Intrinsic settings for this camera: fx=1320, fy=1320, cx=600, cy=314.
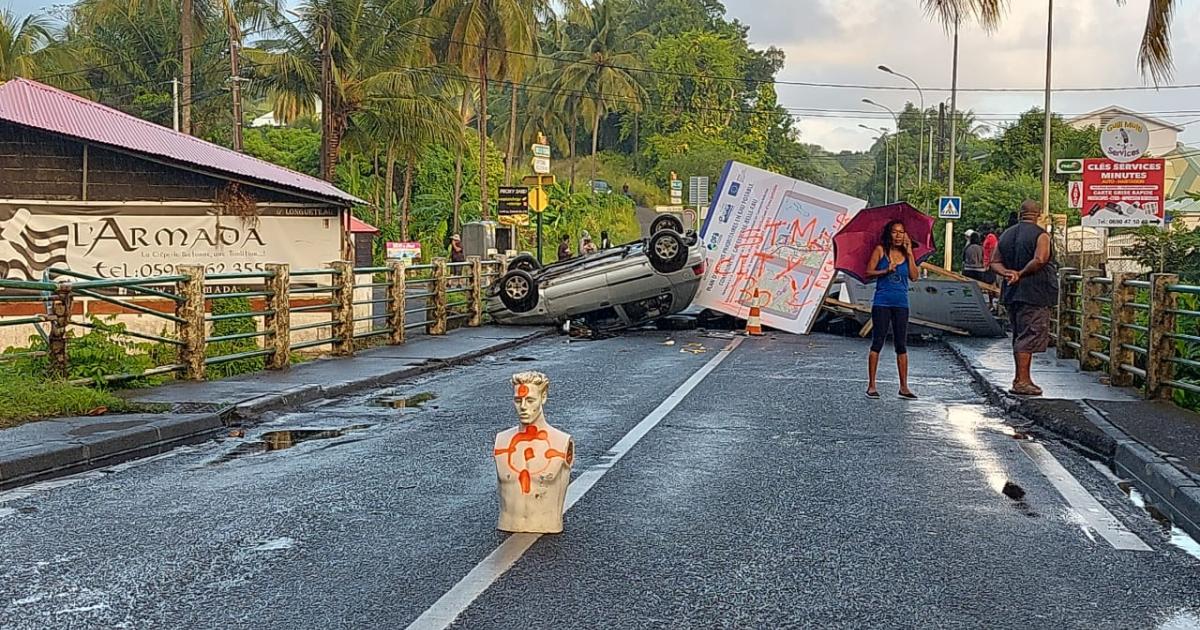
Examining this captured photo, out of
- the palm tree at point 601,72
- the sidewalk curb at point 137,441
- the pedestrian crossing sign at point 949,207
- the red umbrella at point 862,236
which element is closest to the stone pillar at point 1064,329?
the red umbrella at point 862,236

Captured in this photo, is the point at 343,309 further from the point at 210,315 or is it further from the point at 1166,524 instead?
the point at 1166,524

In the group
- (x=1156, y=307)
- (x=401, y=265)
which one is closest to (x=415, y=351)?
(x=401, y=265)

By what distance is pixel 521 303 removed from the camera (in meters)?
23.4

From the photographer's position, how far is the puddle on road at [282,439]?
965 cm

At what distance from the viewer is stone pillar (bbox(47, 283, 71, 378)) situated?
39.0 ft

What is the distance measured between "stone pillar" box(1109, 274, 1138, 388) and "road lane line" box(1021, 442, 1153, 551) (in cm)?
381

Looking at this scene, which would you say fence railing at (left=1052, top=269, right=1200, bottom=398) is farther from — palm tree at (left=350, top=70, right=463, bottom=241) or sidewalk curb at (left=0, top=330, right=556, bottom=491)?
palm tree at (left=350, top=70, right=463, bottom=241)

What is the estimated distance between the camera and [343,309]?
17.2 meters

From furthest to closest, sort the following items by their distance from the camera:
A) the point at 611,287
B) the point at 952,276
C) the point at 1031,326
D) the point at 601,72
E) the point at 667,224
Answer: the point at 601,72 < the point at 667,224 < the point at 611,287 < the point at 952,276 < the point at 1031,326

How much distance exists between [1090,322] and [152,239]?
14.9 m

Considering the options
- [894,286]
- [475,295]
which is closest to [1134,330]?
[894,286]

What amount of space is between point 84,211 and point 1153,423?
17199 mm

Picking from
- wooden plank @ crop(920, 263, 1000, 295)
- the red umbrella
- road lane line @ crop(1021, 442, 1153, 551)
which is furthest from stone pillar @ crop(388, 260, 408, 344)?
road lane line @ crop(1021, 442, 1153, 551)

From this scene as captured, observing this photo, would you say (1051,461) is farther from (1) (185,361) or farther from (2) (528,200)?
(2) (528,200)
